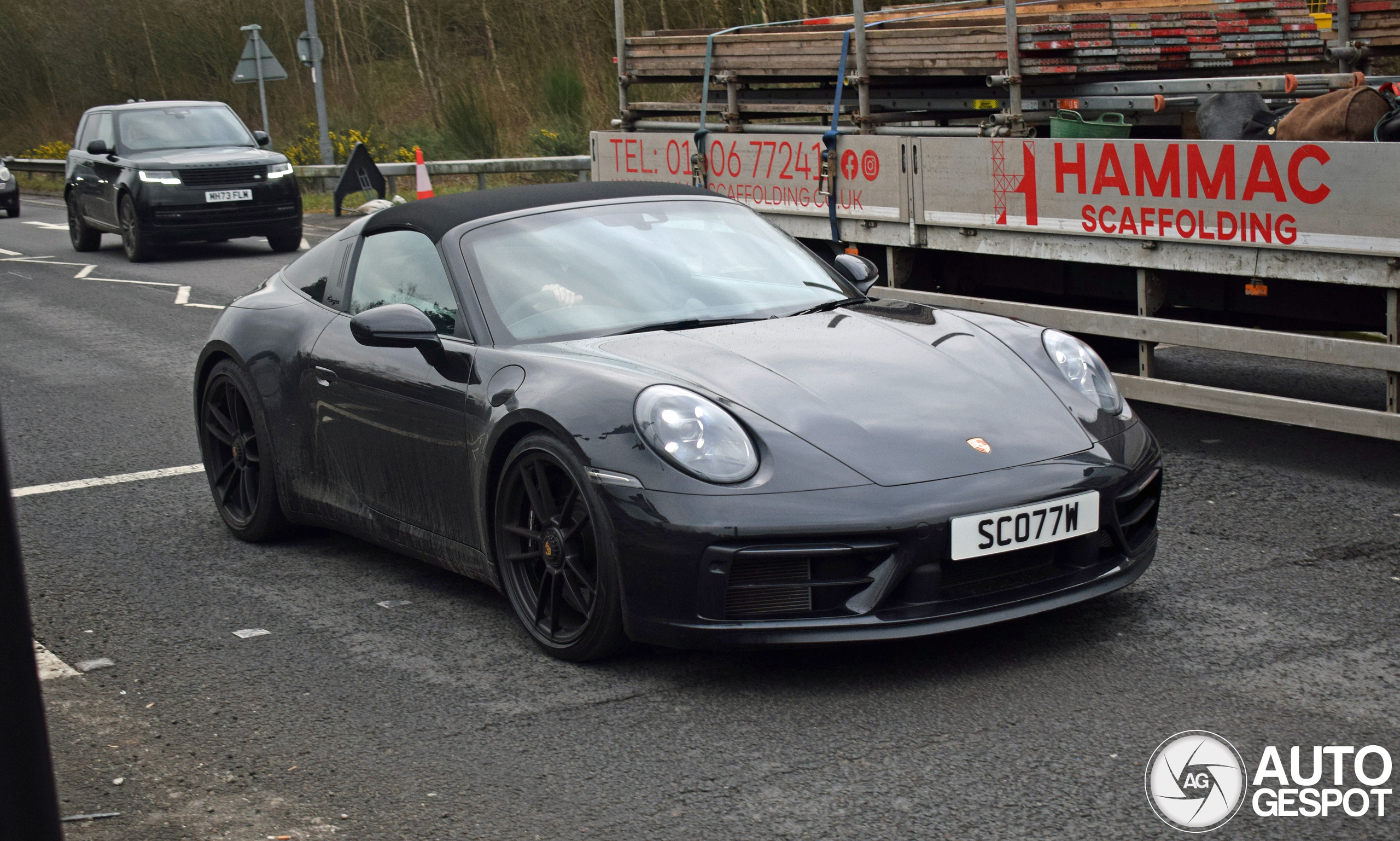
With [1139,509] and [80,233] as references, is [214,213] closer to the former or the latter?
[80,233]

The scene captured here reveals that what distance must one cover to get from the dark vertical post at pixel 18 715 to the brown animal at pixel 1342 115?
5.69m

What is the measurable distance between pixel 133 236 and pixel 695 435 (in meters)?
15.4

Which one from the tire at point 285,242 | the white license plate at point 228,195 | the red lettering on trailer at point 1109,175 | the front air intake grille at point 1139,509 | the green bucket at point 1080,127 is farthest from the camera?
the tire at point 285,242

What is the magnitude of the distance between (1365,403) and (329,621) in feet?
16.5

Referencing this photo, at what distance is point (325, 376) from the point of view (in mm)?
5324

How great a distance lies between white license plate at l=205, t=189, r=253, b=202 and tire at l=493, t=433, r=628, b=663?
46.8 feet

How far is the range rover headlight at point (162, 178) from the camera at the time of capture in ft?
57.6

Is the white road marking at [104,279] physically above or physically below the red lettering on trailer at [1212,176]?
below

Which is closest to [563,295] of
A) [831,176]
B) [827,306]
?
[827,306]

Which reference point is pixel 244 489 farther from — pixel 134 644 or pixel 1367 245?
pixel 1367 245

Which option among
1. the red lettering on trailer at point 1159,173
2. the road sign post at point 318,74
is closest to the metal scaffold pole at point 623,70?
the red lettering on trailer at point 1159,173

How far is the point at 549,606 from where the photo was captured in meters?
4.34

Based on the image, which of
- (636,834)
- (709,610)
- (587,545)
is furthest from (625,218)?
(636,834)

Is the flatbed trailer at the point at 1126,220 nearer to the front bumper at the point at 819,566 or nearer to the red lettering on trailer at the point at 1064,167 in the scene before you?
the red lettering on trailer at the point at 1064,167
